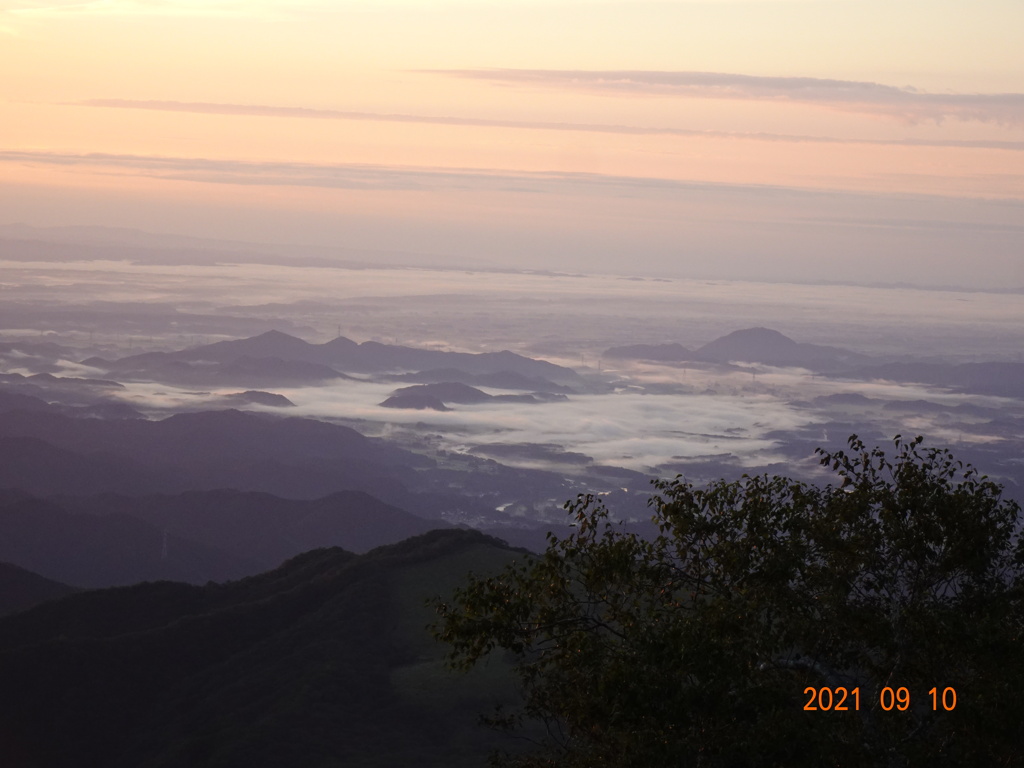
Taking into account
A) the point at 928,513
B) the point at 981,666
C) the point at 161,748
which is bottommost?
the point at 161,748

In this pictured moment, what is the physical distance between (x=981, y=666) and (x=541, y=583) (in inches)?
254

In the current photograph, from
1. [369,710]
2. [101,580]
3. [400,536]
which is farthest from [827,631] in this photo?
[400,536]

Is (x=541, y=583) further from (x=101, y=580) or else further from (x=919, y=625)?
(x=101, y=580)

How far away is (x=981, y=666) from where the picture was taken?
47.4 feet

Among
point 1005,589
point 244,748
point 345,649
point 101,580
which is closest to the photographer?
point 1005,589
